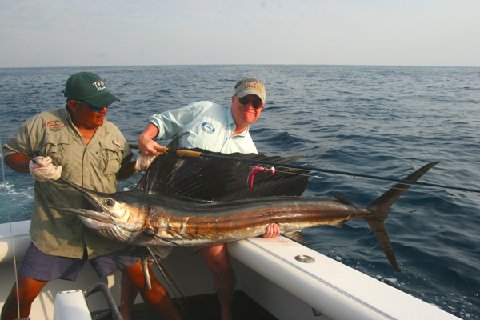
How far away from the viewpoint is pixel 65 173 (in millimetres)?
1961

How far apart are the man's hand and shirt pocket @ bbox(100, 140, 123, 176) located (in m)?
0.80

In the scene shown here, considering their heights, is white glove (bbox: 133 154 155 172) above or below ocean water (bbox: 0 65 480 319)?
above

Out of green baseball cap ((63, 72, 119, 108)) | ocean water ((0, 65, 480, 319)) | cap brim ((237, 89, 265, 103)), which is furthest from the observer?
ocean water ((0, 65, 480, 319))

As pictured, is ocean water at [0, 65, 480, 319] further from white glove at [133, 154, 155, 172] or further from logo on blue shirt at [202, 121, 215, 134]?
logo on blue shirt at [202, 121, 215, 134]

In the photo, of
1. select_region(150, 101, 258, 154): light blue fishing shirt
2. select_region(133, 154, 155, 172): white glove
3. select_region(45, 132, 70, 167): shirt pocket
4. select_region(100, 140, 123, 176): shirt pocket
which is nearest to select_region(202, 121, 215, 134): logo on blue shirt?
select_region(150, 101, 258, 154): light blue fishing shirt

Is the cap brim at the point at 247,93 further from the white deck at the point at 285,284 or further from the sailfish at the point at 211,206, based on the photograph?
the white deck at the point at 285,284

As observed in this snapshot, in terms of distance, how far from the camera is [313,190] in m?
5.18

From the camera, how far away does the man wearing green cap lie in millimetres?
1910

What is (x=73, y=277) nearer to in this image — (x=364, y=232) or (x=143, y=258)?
(x=143, y=258)

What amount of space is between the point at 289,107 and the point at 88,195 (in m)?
12.2

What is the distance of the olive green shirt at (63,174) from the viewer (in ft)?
6.29

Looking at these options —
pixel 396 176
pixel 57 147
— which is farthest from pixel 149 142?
pixel 396 176

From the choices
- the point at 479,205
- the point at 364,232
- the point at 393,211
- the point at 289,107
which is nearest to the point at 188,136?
the point at 364,232

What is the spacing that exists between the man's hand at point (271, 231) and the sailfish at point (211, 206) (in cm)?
2
